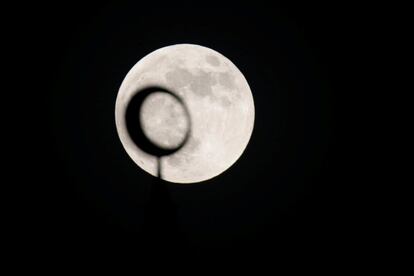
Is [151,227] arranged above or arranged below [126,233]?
below

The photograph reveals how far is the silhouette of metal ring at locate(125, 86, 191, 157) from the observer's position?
3.75 meters

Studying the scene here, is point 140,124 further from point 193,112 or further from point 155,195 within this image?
point 155,195

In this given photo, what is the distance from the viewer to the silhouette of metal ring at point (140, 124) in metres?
3.75

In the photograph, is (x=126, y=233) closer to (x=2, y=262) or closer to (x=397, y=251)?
(x=2, y=262)

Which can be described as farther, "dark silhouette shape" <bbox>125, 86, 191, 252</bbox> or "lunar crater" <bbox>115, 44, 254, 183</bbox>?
"lunar crater" <bbox>115, 44, 254, 183</bbox>

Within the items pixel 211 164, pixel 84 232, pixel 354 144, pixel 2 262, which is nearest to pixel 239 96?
pixel 211 164

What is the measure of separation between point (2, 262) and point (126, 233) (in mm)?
2002

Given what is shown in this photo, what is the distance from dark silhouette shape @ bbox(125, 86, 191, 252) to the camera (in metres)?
3.57

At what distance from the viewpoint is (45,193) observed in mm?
5527

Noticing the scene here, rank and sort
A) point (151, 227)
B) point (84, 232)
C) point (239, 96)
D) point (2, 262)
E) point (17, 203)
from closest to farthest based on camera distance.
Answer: point (151, 227) < point (239, 96) < point (2, 262) < point (17, 203) < point (84, 232)

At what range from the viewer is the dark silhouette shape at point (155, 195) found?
3570mm

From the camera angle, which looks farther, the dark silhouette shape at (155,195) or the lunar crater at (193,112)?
the lunar crater at (193,112)

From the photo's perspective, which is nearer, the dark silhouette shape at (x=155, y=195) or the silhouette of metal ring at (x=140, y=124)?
the dark silhouette shape at (x=155, y=195)

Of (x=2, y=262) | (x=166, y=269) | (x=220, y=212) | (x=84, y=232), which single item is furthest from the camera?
(x=220, y=212)
